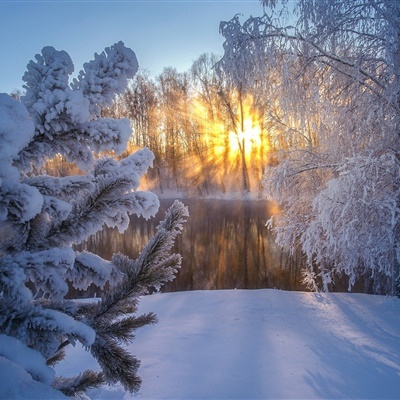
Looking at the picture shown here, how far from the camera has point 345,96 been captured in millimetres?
6344

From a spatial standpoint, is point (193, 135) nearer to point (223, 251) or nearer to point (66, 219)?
point (223, 251)

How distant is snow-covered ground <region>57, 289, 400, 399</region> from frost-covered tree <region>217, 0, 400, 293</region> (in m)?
1.20

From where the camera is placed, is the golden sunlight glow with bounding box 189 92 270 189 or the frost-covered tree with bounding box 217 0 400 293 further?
the golden sunlight glow with bounding box 189 92 270 189

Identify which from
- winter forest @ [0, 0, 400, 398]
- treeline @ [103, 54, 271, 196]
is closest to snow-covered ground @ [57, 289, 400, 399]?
winter forest @ [0, 0, 400, 398]

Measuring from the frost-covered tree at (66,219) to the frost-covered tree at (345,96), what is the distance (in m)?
5.04

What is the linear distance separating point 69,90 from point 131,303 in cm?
91

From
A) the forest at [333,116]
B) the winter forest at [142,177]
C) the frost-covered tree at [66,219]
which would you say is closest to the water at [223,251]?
the winter forest at [142,177]

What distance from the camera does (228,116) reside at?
36.8m

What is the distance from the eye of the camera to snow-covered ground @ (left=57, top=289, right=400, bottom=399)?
11.1ft

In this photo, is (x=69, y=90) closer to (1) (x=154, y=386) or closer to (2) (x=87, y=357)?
(1) (x=154, y=386)

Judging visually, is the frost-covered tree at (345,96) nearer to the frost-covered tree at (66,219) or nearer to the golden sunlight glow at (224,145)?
the frost-covered tree at (66,219)

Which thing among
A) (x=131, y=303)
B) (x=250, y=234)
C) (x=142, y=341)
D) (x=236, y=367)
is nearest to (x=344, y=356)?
(x=236, y=367)

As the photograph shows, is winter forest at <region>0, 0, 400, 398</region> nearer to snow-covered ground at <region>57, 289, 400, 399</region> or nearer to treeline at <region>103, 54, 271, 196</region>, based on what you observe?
snow-covered ground at <region>57, 289, 400, 399</region>

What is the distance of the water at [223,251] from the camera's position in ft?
35.6
